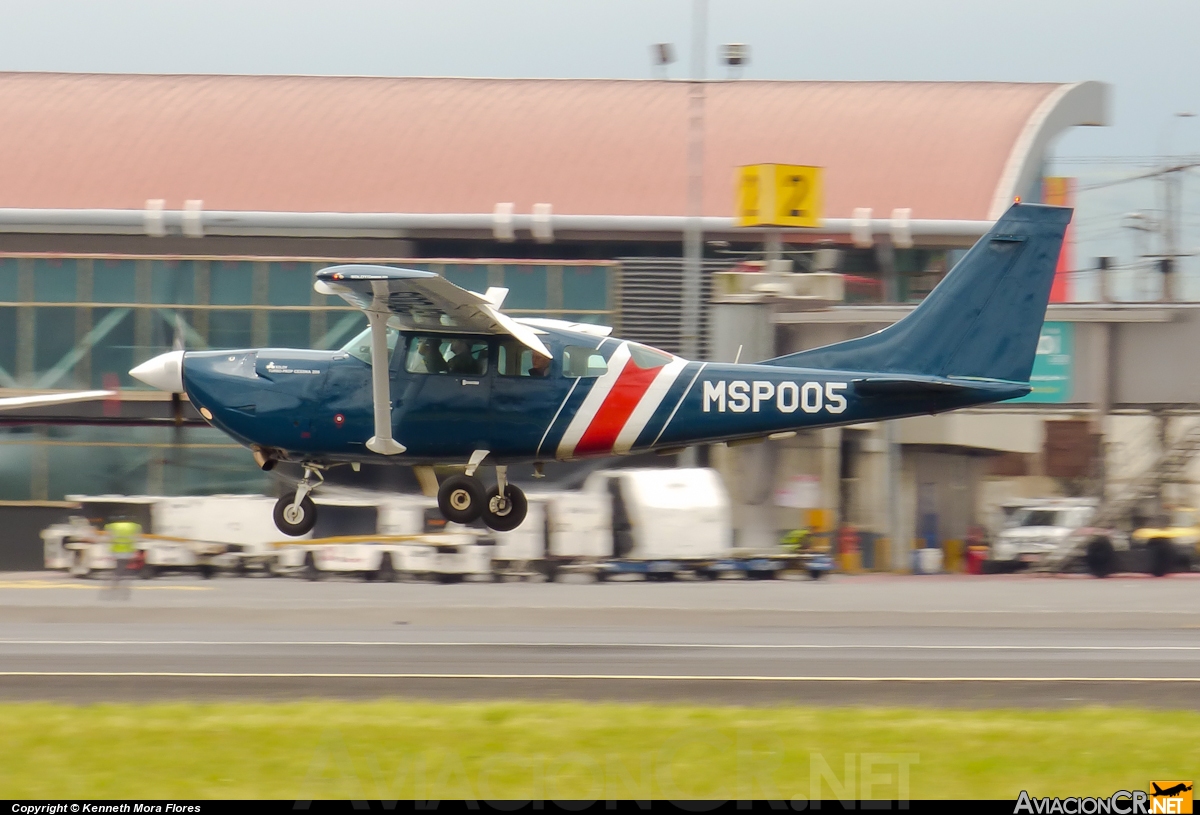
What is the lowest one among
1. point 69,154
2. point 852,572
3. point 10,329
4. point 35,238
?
point 852,572

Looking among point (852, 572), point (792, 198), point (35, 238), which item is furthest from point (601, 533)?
point (35, 238)

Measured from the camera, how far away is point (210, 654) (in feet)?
68.0

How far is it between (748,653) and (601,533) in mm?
12626

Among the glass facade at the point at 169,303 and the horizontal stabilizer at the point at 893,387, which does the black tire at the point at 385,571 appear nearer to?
the glass facade at the point at 169,303

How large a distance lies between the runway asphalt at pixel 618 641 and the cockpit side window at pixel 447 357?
379 centimetres

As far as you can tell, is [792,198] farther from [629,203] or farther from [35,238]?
[35,238]

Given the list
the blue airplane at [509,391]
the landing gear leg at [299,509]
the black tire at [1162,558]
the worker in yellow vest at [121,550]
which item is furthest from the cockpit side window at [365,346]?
the black tire at [1162,558]

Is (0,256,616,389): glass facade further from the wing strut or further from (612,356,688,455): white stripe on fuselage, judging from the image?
the wing strut

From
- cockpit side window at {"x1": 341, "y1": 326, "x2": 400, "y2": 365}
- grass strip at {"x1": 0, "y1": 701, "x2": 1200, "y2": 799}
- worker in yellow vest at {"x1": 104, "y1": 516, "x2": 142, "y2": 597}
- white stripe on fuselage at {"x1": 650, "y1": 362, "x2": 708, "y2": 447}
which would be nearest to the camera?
grass strip at {"x1": 0, "y1": 701, "x2": 1200, "y2": 799}

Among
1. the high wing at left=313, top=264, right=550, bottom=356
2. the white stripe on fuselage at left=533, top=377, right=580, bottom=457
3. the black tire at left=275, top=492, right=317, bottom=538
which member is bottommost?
the black tire at left=275, top=492, right=317, bottom=538

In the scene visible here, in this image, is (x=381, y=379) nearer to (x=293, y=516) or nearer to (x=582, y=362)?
(x=293, y=516)

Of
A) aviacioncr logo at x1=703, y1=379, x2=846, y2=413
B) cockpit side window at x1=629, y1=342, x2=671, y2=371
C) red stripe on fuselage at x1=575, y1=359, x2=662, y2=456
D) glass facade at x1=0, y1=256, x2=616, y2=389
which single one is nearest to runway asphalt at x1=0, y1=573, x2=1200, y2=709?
red stripe on fuselage at x1=575, y1=359, x2=662, y2=456

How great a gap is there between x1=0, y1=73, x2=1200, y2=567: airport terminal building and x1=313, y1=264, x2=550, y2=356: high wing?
1961cm

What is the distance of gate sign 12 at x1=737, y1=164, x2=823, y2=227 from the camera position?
38.6 meters
